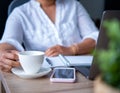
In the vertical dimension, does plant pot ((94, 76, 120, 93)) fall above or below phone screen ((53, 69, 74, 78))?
above

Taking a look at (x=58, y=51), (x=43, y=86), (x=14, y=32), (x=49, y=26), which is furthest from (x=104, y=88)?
(x=49, y=26)

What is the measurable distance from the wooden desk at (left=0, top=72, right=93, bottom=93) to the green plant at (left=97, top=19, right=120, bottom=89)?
470 mm

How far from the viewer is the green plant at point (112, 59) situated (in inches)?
11.3

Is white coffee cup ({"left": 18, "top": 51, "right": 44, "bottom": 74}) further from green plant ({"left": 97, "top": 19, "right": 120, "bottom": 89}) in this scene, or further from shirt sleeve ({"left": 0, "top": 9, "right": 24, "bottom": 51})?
green plant ({"left": 97, "top": 19, "right": 120, "bottom": 89})

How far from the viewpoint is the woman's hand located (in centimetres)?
116

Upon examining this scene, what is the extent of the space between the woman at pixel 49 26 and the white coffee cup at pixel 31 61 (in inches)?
19.7

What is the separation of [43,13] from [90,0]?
1.81 metres

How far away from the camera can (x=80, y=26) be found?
157cm

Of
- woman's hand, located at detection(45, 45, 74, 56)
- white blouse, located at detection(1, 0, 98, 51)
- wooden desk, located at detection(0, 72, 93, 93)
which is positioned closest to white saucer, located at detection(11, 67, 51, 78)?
wooden desk, located at detection(0, 72, 93, 93)

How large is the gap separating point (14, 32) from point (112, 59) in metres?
1.13

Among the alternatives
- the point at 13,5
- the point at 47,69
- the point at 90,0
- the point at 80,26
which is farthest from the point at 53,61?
the point at 90,0

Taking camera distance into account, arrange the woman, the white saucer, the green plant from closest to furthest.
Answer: the green plant < the white saucer < the woman

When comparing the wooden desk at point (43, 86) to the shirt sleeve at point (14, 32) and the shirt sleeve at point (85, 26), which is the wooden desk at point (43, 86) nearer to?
the shirt sleeve at point (14, 32)

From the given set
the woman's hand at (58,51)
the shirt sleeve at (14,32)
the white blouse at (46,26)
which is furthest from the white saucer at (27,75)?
the white blouse at (46,26)
